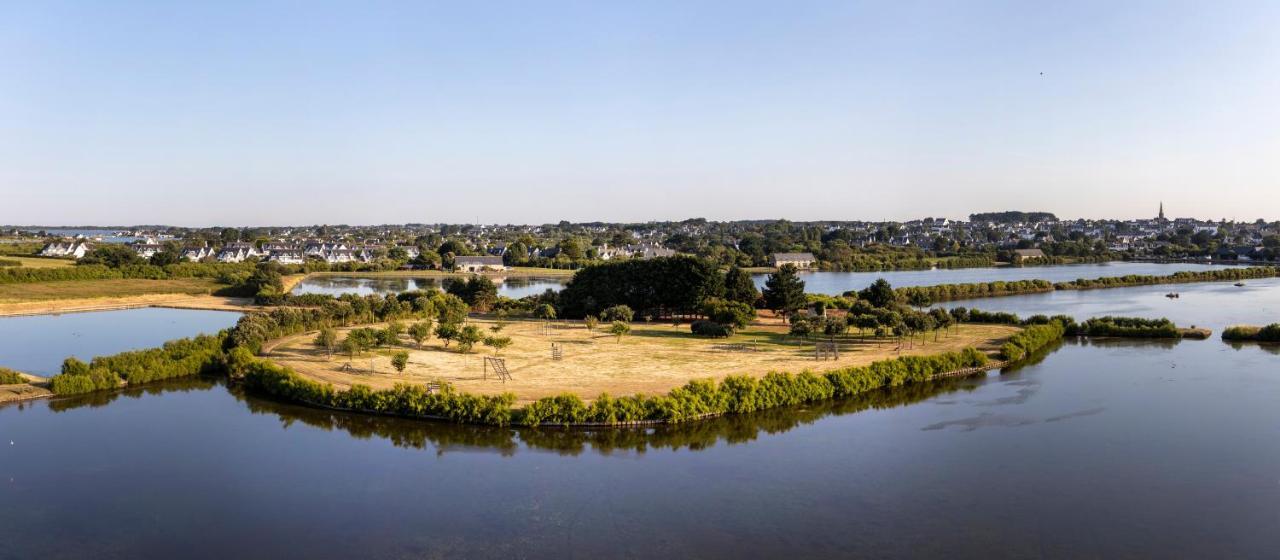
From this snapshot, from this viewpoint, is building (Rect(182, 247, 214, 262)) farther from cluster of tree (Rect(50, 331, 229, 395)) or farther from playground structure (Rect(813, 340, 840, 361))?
playground structure (Rect(813, 340, 840, 361))

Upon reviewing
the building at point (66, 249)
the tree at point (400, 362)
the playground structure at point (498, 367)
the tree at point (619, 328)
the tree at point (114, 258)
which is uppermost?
the building at point (66, 249)

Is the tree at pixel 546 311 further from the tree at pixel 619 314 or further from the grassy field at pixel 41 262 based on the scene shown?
the grassy field at pixel 41 262

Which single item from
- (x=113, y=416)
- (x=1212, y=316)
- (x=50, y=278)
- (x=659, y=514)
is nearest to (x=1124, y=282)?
(x=1212, y=316)

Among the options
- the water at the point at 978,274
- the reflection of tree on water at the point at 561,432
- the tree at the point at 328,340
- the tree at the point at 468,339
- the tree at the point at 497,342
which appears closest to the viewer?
the reflection of tree on water at the point at 561,432

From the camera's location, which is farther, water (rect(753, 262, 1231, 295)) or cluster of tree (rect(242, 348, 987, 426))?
water (rect(753, 262, 1231, 295))

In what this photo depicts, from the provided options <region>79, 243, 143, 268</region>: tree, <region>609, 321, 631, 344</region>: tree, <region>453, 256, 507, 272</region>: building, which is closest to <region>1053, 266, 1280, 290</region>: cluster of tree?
<region>609, 321, 631, 344</region>: tree

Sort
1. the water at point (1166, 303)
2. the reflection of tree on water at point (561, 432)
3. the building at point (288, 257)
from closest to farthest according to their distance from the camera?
the reflection of tree on water at point (561, 432), the water at point (1166, 303), the building at point (288, 257)

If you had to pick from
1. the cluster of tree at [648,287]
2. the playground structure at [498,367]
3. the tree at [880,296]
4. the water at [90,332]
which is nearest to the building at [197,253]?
the water at [90,332]
